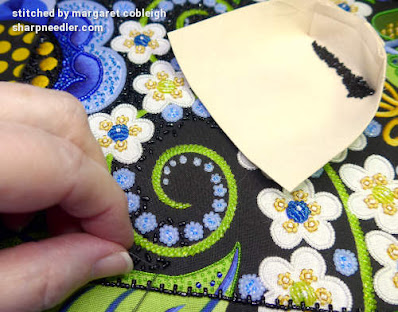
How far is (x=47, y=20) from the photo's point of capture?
59 cm

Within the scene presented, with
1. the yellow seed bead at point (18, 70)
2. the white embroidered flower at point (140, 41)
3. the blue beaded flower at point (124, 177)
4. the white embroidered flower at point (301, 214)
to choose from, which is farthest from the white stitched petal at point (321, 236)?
the yellow seed bead at point (18, 70)

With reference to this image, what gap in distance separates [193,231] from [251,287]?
9cm

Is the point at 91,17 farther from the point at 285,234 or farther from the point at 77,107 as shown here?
the point at 285,234

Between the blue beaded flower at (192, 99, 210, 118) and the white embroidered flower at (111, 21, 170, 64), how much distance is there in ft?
0.36

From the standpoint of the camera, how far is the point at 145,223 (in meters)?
0.42

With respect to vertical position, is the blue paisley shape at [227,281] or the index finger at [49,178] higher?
the index finger at [49,178]

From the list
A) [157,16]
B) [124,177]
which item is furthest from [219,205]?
[157,16]

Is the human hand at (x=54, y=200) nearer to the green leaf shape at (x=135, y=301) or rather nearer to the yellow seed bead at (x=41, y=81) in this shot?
the green leaf shape at (x=135, y=301)

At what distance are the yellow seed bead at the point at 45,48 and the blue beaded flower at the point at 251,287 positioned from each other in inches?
16.8

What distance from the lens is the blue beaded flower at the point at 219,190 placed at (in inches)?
17.6

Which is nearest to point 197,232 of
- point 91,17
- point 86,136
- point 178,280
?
point 178,280

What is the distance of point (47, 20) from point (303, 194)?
0.47m

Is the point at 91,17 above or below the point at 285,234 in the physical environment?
above

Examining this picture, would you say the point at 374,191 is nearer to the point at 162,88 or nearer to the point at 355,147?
the point at 355,147
